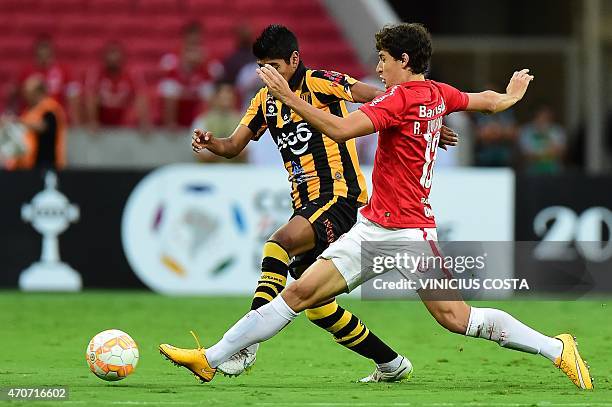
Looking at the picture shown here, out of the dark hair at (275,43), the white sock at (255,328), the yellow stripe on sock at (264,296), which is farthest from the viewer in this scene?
the dark hair at (275,43)

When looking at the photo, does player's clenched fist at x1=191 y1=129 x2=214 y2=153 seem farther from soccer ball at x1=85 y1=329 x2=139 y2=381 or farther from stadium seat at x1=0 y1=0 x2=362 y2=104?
stadium seat at x1=0 y1=0 x2=362 y2=104

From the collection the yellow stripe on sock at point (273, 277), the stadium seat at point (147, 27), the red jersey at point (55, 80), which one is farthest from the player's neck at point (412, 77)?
the stadium seat at point (147, 27)

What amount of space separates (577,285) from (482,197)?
1609 millimetres

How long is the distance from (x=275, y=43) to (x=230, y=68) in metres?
8.90

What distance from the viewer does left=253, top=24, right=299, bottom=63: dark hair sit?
8.43m

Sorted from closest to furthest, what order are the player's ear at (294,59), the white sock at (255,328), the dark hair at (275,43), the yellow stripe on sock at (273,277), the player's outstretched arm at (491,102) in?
1. the white sock at (255,328)
2. the player's outstretched arm at (491,102)
3. the yellow stripe on sock at (273,277)
4. the dark hair at (275,43)
5. the player's ear at (294,59)

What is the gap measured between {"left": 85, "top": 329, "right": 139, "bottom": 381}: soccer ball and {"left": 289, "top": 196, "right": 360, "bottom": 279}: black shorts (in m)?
1.27

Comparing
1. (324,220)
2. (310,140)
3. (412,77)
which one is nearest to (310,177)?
(310,140)

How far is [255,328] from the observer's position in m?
7.60

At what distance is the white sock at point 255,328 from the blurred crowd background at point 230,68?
8.35 metres

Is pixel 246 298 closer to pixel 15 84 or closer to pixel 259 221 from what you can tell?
pixel 259 221

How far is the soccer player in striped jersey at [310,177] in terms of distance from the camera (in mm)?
8320

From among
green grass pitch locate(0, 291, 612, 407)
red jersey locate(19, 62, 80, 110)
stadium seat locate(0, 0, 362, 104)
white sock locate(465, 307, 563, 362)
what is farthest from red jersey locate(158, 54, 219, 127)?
white sock locate(465, 307, 563, 362)

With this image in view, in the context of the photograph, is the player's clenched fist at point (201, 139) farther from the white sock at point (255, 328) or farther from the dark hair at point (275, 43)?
the white sock at point (255, 328)
